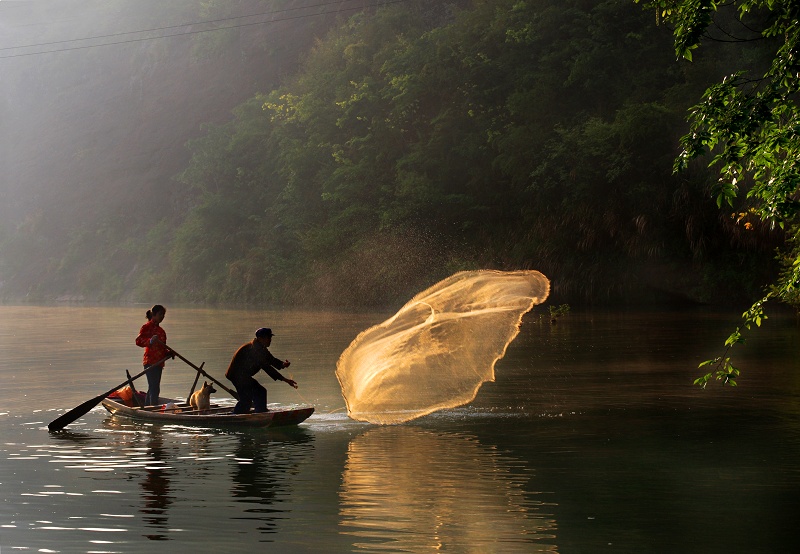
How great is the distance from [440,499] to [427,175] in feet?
202

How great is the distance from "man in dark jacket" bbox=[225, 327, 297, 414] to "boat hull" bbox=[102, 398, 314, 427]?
0.34 meters

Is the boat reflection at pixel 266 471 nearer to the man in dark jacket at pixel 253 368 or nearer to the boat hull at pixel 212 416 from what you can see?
the boat hull at pixel 212 416

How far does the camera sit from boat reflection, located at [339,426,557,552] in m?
10.8

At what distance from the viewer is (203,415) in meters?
19.1

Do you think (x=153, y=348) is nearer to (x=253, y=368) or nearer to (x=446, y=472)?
(x=253, y=368)

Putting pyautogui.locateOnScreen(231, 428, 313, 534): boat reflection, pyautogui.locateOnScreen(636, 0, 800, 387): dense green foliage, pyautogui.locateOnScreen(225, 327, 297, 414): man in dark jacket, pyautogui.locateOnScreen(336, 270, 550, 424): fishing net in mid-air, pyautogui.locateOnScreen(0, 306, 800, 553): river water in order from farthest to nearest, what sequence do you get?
pyautogui.locateOnScreen(225, 327, 297, 414): man in dark jacket < pyautogui.locateOnScreen(336, 270, 550, 424): fishing net in mid-air < pyautogui.locateOnScreen(231, 428, 313, 534): boat reflection < pyautogui.locateOnScreen(636, 0, 800, 387): dense green foliage < pyautogui.locateOnScreen(0, 306, 800, 553): river water

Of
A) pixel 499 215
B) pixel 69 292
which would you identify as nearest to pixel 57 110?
pixel 69 292

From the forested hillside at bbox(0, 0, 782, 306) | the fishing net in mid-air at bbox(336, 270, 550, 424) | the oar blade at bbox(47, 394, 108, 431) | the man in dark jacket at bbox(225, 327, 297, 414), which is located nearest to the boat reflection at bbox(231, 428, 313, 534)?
the man in dark jacket at bbox(225, 327, 297, 414)

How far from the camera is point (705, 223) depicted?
56719 mm

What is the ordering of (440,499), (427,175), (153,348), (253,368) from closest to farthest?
(440,499)
(253,368)
(153,348)
(427,175)

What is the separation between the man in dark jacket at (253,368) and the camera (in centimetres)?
1864

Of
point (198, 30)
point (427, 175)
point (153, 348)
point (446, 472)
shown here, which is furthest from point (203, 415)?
point (198, 30)

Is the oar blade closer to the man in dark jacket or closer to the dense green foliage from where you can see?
the man in dark jacket

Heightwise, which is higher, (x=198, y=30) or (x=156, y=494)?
(x=198, y=30)
